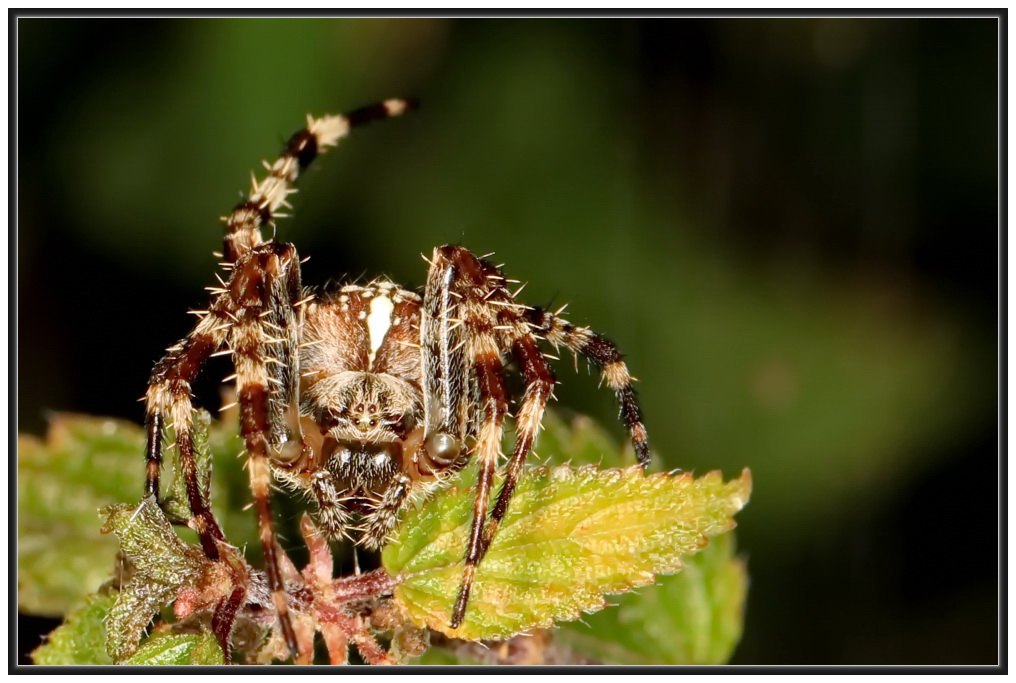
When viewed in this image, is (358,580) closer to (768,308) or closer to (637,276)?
(637,276)

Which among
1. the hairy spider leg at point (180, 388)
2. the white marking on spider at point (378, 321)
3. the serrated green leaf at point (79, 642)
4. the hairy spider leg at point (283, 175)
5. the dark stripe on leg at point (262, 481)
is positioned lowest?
the serrated green leaf at point (79, 642)

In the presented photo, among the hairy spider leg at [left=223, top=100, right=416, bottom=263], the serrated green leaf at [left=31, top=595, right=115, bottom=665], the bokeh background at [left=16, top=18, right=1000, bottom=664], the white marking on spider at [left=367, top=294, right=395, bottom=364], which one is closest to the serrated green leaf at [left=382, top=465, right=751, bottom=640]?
the white marking on spider at [left=367, top=294, right=395, bottom=364]

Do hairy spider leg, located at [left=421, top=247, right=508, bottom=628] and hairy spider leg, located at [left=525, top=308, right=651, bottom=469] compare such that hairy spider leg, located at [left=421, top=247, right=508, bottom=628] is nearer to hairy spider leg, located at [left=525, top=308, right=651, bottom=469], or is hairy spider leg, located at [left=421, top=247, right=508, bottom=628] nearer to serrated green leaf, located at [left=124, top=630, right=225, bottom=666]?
hairy spider leg, located at [left=525, top=308, right=651, bottom=469]

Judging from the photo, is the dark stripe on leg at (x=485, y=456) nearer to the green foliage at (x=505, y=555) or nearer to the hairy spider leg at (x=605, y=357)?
the green foliage at (x=505, y=555)

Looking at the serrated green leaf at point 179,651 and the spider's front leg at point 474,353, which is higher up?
the spider's front leg at point 474,353

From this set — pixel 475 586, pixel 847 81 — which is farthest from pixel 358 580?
pixel 847 81

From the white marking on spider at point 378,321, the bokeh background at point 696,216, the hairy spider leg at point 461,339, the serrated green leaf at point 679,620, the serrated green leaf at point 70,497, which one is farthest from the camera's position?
the bokeh background at point 696,216

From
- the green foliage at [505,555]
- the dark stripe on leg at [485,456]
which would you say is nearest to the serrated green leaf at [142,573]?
the green foliage at [505,555]
